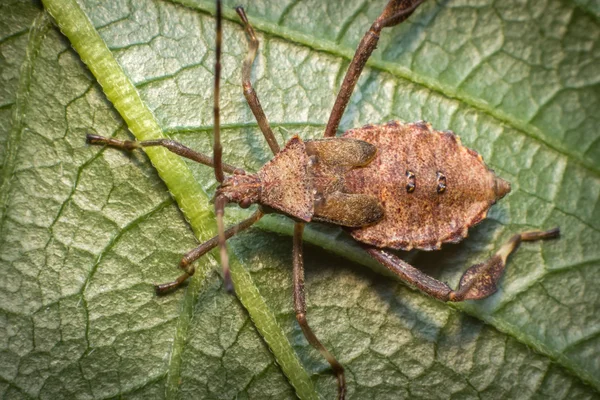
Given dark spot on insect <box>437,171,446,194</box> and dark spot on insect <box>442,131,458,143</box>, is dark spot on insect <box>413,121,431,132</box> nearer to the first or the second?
dark spot on insect <box>442,131,458,143</box>

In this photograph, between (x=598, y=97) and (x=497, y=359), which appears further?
(x=598, y=97)

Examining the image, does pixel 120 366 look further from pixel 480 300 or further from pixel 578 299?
pixel 578 299

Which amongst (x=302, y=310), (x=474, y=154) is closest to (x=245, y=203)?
(x=302, y=310)

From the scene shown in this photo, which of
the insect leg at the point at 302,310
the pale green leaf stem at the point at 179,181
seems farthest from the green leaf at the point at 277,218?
the insect leg at the point at 302,310

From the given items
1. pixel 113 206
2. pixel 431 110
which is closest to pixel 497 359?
pixel 431 110

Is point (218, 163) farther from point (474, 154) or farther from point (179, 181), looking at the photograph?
point (474, 154)

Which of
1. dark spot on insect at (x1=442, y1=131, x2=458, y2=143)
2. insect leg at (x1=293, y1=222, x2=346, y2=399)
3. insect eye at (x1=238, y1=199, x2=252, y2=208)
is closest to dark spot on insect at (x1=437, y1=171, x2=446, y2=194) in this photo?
dark spot on insect at (x1=442, y1=131, x2=458, y2=143)

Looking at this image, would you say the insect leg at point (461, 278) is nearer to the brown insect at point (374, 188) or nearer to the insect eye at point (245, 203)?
the brown insect at point (374, 188)
